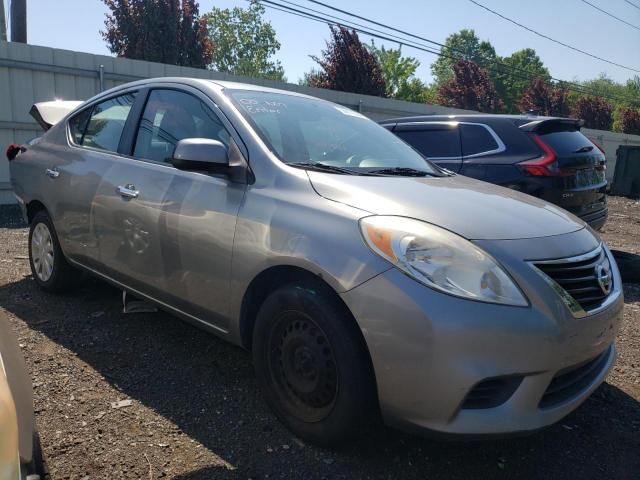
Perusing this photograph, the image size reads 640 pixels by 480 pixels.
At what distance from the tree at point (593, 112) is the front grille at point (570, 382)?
36.7 metres

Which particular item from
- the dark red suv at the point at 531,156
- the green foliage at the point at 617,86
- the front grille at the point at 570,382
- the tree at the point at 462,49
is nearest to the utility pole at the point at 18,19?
the dark red suv at the point at 531,156

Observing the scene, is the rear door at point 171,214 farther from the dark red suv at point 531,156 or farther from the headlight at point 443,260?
the dark red suv at point 531,156

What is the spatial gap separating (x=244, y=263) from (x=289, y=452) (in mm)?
888

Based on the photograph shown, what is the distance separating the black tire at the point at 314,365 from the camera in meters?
2.23

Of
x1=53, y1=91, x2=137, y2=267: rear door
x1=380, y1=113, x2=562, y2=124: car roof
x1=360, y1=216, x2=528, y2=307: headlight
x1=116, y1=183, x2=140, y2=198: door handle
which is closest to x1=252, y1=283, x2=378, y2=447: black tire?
x1=360, y1=216, x2=528, y2=307: headlight

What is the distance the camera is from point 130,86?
12.5ft

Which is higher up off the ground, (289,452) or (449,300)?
(449,300)

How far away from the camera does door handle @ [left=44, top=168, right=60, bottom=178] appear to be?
4051 mm

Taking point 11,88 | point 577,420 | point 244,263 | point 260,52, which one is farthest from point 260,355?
point 260,52

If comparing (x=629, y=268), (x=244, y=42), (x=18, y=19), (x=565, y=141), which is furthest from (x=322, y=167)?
(x=244, y=42)

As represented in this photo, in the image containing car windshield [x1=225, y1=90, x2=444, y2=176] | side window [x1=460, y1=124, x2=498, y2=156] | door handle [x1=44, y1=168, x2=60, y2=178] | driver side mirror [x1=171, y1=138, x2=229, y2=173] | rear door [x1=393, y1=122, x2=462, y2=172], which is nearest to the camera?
driver side mirror [x1=171, y1=138, x2=229, y2=173]

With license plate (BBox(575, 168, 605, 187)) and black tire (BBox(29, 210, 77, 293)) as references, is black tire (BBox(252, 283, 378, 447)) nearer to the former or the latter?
→ black tire (BBox(29, 210, 77, 293))

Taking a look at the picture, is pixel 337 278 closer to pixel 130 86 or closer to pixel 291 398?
pixel 291 398

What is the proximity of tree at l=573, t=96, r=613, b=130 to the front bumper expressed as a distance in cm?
3707
